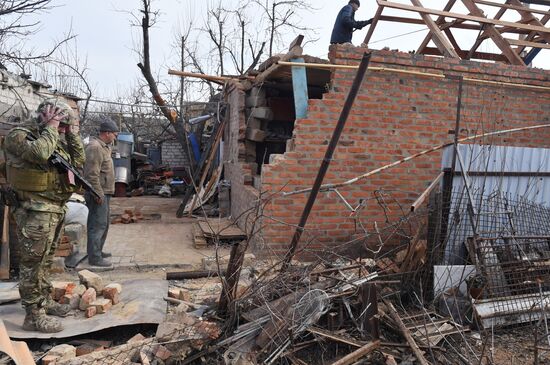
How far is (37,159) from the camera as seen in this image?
11.1 feet

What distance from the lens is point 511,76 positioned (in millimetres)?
5719

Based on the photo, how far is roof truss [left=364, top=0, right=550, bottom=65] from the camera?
5832 mm

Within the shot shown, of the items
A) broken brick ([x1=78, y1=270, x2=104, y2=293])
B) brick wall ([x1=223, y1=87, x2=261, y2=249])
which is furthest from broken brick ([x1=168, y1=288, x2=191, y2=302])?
brick wall ([x1=223, y1=87, x2=261, y2=249])

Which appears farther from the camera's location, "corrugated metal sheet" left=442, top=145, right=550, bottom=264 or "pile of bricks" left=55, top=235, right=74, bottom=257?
"pile of bricks" left=55, top=235, right=74, bottom=257

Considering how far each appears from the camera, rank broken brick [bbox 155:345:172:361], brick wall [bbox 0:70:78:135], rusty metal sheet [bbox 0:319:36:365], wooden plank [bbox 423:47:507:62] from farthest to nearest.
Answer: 1. wooden plank [bbox 423:47:507:62]
2. brick wall [bbox 0:70:78:135]
3. broken brick [bbox 155:345:172:361]
4. rusty metal sheet [bbox 0:319:36:365]

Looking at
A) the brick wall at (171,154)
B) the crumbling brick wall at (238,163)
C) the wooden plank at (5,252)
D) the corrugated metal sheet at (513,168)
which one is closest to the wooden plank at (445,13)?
the corrugated metal sheet at (513,168)

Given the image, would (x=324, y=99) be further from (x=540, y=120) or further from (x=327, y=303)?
(x=540, y=120)

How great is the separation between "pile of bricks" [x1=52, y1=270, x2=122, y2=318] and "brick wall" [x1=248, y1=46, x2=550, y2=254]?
77.5 inches

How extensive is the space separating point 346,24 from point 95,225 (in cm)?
496

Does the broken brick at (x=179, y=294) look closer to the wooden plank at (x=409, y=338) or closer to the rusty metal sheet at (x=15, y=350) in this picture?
the rusty metal sheet at (x=15, y=350)

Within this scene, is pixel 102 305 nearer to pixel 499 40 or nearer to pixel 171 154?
pixel 499 40

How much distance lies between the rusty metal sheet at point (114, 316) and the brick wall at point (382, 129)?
167 cm

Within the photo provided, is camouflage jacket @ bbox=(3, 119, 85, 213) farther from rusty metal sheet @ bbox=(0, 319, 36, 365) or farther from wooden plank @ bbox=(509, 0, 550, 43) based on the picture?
wooden plank @ bbox=(509, 0, 550, 43)

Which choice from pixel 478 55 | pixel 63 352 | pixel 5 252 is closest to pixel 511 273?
pixel 63 352
